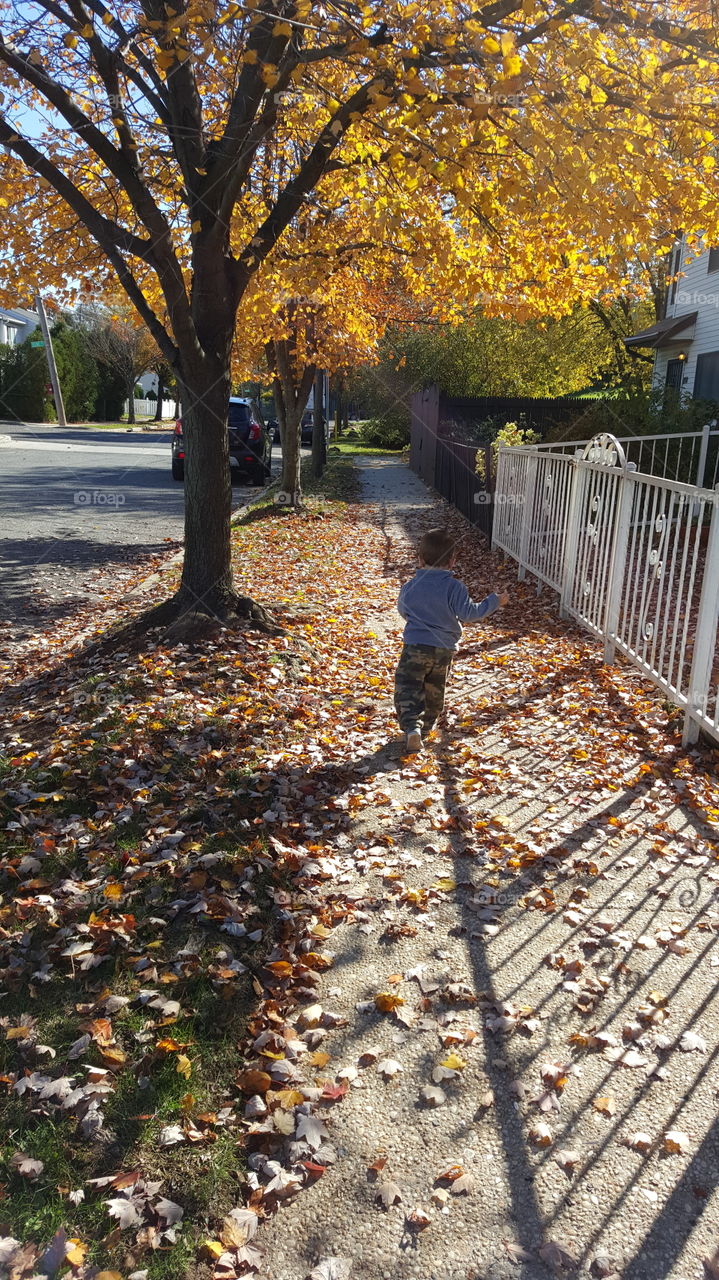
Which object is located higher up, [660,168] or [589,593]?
[660,168]

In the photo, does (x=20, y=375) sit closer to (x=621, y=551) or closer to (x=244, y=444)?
(x=244, y=444)

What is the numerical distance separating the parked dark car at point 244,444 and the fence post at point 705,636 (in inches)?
666

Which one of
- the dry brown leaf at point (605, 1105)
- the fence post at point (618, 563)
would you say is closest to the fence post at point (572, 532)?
the fence post at point (618, 563)

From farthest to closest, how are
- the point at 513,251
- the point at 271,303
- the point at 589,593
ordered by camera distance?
the point at 271,303
the point at 513,251
the point at 589,593

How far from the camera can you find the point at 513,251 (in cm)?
882

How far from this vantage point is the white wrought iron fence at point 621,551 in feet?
17.5

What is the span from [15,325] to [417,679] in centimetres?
6389

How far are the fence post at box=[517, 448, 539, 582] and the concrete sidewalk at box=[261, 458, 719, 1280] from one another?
4.95 metres

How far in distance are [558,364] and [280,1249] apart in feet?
92.5

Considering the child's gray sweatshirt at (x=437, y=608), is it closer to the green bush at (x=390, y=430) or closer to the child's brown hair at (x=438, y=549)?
the child's brown hair at (x=438, y=549)

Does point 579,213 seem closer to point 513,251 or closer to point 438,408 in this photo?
point 513,251

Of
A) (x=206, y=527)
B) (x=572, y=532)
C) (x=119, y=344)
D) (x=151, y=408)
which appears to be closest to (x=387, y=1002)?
(x=206, y=527)

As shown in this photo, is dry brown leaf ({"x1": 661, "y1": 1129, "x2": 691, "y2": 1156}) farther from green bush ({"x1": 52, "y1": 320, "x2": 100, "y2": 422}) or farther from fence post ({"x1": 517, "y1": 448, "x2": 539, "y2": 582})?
green bush ({"x1": 52, "y1": 320, "x2": 100, "y2": 422})

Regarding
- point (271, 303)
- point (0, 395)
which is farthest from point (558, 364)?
point (0, 395)
